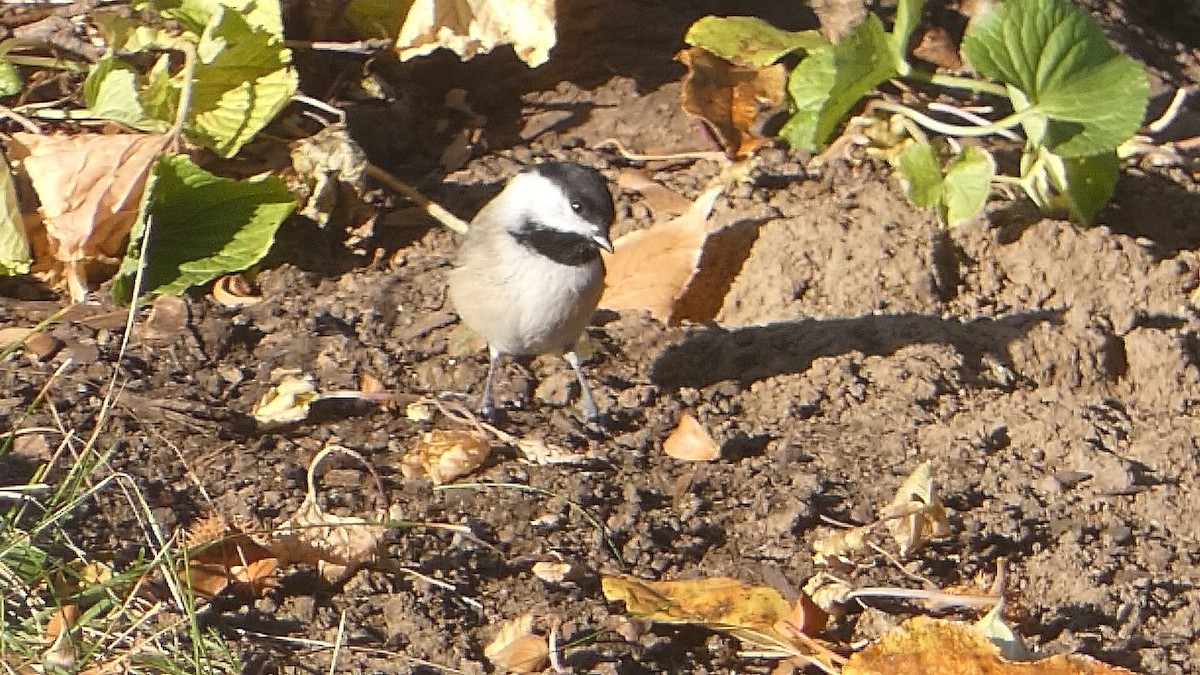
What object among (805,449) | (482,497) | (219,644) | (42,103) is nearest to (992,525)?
(805,449)

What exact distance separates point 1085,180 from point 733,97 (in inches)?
39.5

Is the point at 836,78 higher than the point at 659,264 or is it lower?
higher

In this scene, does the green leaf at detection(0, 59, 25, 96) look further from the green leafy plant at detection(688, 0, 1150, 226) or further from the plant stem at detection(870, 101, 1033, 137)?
the plant stem at detection(870, 101, 1033, 137)

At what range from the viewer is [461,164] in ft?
14.3

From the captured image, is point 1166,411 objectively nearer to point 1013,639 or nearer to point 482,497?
point 1013,639

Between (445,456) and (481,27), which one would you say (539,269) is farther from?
(481,27)

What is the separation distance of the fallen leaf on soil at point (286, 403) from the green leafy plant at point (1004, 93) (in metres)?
1.45

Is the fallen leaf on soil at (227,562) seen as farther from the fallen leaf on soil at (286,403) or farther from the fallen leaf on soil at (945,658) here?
the fallen leaf on soil at (945,658)

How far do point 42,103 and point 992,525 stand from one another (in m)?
2.65

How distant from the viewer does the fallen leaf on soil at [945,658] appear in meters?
2.56

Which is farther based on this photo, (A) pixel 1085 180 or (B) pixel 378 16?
(B) pixel 378 16

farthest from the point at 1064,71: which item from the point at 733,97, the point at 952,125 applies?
the point at 733,97

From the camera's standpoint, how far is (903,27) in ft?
12.8

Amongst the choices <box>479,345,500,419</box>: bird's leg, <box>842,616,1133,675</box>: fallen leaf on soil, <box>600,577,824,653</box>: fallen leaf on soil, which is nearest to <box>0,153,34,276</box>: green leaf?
<box>479,345,500,419</box>: bird's leg
